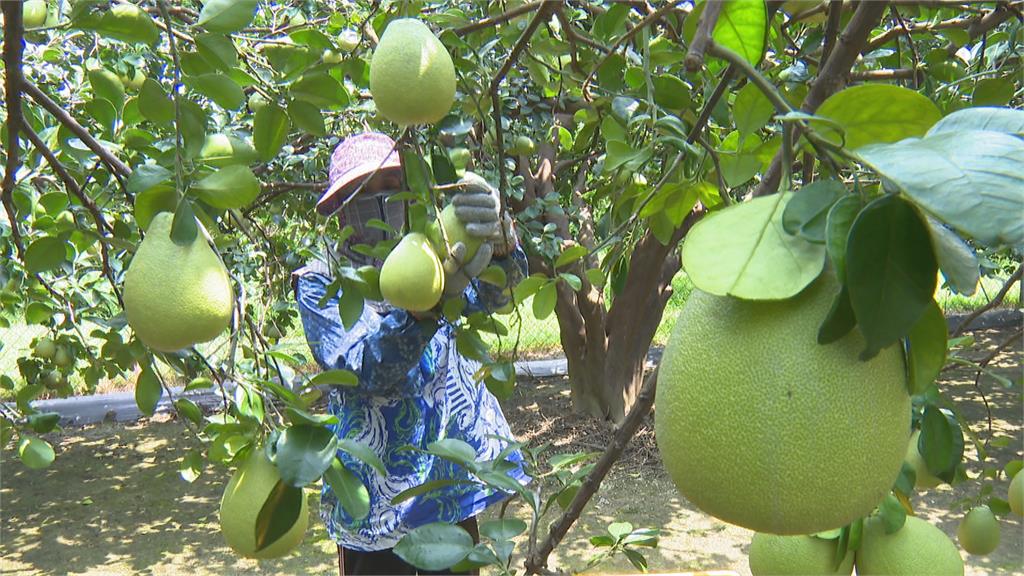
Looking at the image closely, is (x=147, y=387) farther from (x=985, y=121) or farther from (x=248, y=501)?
(x=985, y=121)

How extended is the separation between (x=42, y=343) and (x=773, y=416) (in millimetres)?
2775

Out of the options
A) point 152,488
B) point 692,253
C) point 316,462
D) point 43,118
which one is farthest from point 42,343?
point 692,253

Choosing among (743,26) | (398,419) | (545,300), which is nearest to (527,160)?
(398,419)

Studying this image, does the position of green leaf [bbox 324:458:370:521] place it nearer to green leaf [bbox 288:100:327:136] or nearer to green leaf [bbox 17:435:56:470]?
green leaf [bbox 288:100:327:136]

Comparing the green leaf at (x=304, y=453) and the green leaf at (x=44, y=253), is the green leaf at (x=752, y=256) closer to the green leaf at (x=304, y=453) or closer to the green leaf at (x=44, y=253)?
the green leaf at (x=304, y=453)

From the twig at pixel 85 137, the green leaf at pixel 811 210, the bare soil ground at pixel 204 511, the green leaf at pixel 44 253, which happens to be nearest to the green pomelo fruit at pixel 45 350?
the bare soil ground at pixel 204 511

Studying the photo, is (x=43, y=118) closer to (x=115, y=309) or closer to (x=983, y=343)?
(x=115, y=309)

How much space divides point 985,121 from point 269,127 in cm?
75

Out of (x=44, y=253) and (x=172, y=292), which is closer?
(x=172, y=292)

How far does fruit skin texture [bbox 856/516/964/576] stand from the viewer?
74cm

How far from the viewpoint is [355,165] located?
5.31 ft

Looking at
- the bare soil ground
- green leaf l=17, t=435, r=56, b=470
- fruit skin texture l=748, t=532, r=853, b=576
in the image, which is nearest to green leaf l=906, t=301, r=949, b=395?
fruit skin texture l=748, t=532, r=853, b=576

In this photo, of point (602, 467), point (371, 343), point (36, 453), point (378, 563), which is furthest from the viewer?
point (378, 563)

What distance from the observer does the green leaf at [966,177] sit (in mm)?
291
